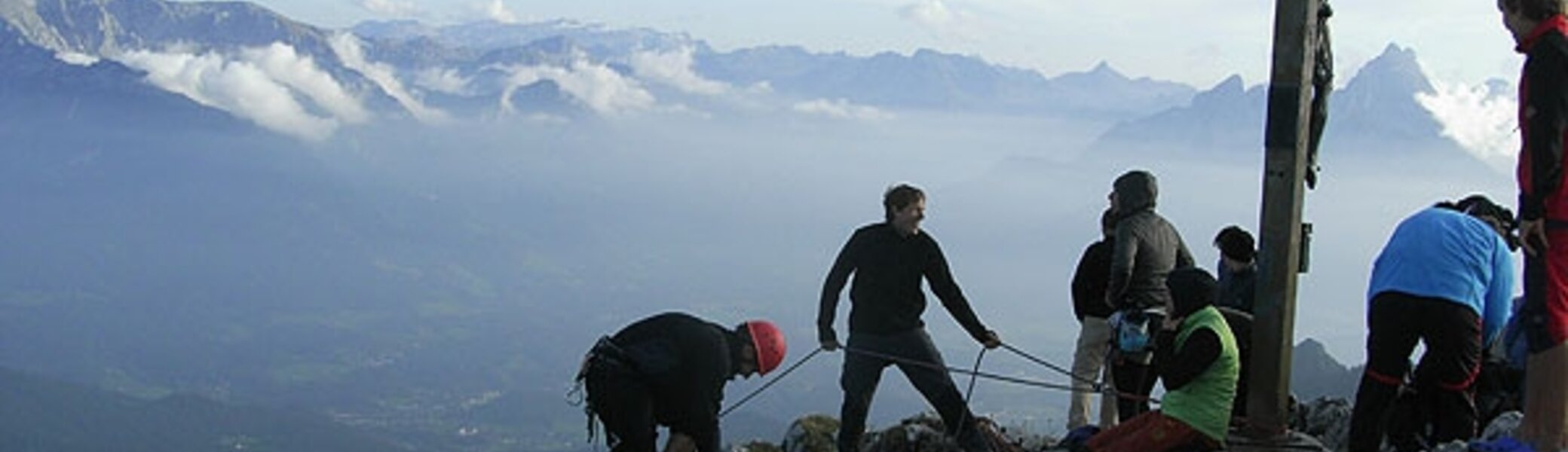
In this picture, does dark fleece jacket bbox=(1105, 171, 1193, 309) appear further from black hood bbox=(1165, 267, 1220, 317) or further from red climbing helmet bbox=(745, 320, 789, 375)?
red climbing helmet bbox=(745, 320, 789, 375)

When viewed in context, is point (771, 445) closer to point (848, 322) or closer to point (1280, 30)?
point (848, 322)

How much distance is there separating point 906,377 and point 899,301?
563 millimetres

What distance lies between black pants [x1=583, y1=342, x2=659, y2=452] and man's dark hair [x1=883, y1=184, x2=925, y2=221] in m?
2.25

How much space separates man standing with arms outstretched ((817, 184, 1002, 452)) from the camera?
9.30 m

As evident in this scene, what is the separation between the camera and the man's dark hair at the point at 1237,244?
9.67 metres

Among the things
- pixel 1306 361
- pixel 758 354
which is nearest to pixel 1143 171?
pixel 758 354

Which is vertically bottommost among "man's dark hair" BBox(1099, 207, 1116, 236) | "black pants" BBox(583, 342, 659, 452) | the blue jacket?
"black pants" BBox(583, 342, 659, 452)

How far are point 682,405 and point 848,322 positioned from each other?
1977 millimetres

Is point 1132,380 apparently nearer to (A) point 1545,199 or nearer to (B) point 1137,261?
(B) point 1137,261

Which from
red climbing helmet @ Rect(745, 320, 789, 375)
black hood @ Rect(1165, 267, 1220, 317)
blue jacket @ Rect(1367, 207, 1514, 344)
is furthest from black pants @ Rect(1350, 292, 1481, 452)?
red climbing helmet @ Rect(745, 320, 789, 375)

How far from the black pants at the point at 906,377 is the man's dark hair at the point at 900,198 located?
0.88 meters

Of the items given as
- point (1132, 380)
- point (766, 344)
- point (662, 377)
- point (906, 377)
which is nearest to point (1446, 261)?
point (1132, 380)

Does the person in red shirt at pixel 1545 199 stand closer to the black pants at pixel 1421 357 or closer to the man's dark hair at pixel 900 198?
the black pants at pixel 1421 357

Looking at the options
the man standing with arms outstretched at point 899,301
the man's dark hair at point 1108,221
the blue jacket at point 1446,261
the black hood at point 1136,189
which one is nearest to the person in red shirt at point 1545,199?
the blue jacket at point 1446,261
